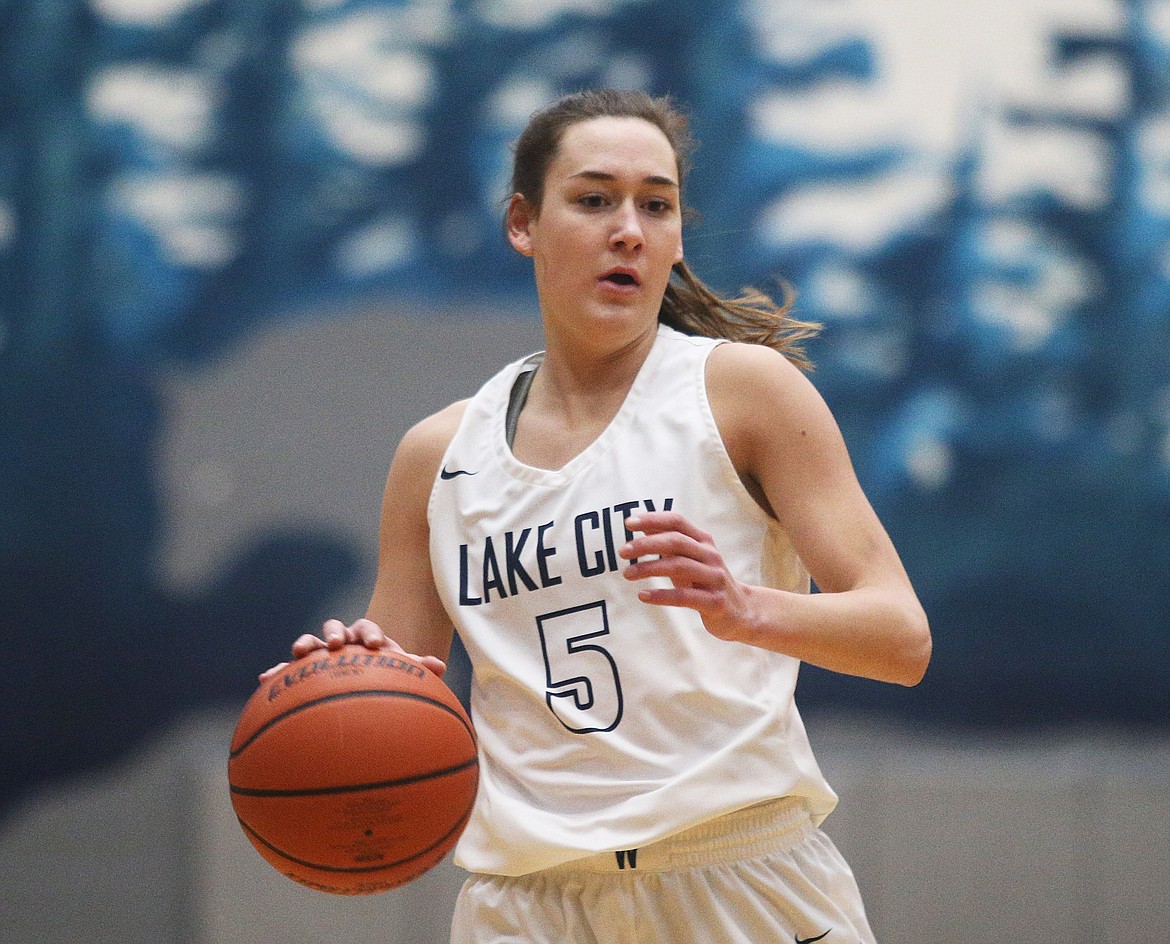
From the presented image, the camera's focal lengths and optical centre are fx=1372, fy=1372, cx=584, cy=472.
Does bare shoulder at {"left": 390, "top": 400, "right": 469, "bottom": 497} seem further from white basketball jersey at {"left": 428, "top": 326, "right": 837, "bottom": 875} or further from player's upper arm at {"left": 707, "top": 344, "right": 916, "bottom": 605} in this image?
player's upper arm at {"left": 707, "top": 344, "right": 916, "bottom": 605}

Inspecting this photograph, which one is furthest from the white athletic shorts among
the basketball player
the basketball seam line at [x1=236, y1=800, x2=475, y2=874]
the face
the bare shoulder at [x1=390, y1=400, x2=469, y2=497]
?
the face

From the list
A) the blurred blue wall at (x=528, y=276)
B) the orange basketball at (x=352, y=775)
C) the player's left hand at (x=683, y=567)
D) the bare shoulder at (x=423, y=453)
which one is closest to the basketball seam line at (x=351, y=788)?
the orange basketball at (x=352, y=775)

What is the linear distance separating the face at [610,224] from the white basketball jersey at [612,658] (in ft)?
0.41

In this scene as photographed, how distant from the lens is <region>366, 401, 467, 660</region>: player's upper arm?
93.6 inches

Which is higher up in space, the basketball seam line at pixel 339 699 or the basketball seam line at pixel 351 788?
the basketball seam line at pixel 339 699

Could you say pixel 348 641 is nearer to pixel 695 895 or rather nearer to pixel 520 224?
pixel 695 895

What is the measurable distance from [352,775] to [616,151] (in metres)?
1.09

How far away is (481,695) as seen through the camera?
220cm

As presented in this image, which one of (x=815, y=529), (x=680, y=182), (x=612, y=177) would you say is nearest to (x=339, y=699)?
(x=815, y=529)

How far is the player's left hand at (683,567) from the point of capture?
1699 mm

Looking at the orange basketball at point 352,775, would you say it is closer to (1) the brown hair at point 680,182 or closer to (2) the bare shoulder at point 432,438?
(2) the bare shoulder at point 432,438

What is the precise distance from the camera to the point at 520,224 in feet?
8.18

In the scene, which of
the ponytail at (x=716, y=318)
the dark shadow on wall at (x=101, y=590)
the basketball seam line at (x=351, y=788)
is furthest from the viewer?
the dark shadow on wall at (x=101, y=590)

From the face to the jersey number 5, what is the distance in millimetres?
497
